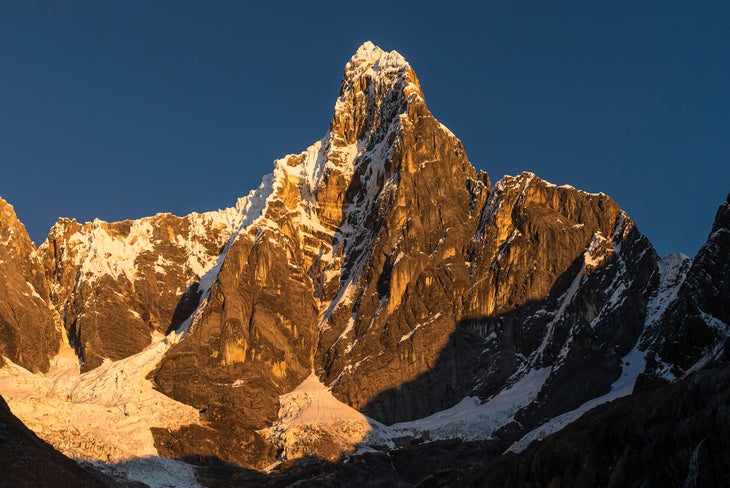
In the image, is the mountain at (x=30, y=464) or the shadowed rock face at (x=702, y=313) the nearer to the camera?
the mountain at (x=30, y=464)

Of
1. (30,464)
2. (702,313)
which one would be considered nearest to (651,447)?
(702,313)

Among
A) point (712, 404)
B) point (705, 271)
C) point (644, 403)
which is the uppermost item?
point (705, 271)

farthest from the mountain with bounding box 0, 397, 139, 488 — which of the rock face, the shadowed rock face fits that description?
the shadowed rock face

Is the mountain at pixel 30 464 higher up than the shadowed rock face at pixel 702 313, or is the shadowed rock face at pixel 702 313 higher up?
the shadowed rock face at pixel 702 313

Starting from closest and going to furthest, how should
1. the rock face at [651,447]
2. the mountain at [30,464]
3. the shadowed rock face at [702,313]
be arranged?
the rock face at [651,447] → the mountain at [30,464] → the shadowed rock face at [702,313]

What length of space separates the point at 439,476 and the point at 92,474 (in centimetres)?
6351

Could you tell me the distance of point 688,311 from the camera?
17300 centimetres

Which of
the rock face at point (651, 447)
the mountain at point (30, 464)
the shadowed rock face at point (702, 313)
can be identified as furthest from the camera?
the shadowed rock face at point (702, 313)

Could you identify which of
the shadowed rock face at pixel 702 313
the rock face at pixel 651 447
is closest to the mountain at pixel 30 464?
the rock face at pixel 651 447

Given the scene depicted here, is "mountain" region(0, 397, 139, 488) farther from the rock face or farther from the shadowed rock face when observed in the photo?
the shadowed rock face

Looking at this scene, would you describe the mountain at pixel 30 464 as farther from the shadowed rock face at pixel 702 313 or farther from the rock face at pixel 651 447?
the shadowed rock face at pixel 702 313

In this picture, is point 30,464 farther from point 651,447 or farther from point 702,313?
point 702,313

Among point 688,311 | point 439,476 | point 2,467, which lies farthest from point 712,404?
point 439,476

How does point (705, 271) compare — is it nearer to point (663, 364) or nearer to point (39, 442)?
point (663, 364)
